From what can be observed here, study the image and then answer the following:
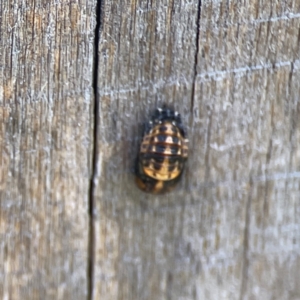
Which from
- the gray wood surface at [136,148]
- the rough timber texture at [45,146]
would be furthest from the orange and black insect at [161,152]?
the rough timber texture at [45,146]

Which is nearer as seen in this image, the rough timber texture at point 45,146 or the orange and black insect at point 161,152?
the rough timber texture at point 45,146

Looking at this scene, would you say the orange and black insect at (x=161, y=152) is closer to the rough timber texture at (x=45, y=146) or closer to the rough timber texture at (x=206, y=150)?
the rough timber texture at (x=206, y=150)

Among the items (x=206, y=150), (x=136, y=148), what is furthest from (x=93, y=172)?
(x=206, y=150)

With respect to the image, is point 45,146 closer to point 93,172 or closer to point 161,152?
point 93,172

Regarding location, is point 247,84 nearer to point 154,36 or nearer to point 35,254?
point 154,36

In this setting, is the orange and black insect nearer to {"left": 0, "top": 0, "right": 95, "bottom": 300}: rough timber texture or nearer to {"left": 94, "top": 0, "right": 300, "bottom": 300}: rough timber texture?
{"left": 94, "top": 0, "right": 300, "bottom": 300}: rough timber texture

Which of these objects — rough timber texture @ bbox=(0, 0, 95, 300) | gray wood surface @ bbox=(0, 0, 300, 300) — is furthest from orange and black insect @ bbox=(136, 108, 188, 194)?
rough timber texture @ bbox=(0, 0, 95, 300)
